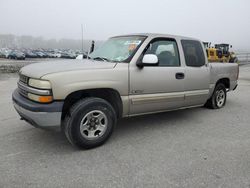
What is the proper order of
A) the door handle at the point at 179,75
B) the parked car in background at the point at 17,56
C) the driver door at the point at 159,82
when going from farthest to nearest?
the parked car in background at the point at 17,56 < the door handle at the point at 179,75 < the driver door at the point at 159,82

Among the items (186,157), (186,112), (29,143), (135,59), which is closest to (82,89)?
(135,59)

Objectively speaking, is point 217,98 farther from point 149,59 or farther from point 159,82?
point 149,59

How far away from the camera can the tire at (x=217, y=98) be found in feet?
19.3

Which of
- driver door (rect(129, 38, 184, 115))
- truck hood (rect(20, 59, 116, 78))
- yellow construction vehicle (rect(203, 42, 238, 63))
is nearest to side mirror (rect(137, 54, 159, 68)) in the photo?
driver door (rect(129, 38, 184, 115))

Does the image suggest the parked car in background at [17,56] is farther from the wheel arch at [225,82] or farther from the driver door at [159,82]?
the driver door at [159,82]

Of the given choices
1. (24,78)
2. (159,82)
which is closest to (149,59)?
(159,82)

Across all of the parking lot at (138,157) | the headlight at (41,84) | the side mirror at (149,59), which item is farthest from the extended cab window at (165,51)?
the headlight at (41,84)

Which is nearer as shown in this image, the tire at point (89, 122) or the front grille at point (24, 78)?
the tire at point (89, 122)

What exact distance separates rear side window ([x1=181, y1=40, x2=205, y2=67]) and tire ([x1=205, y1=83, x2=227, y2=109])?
4.18 feet

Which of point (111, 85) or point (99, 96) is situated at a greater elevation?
point (111, 85)

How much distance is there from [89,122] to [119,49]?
1498 millimetres

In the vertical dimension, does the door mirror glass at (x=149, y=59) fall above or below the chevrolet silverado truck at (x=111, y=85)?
above

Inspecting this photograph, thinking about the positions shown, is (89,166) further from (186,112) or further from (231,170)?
(186,112)

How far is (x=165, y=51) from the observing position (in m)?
4.36
